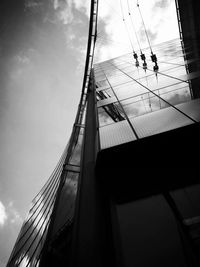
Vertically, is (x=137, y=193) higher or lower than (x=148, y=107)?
lower

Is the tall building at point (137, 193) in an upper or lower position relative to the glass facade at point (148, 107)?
lower

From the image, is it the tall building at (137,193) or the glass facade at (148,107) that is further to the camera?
the glass facade at (148,107)

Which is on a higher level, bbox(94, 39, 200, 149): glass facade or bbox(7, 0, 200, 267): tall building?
bbox(94, 39, 200, 149): glass facade

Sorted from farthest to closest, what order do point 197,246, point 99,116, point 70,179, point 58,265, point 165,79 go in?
point 165,79 → point 99,116 → point 70,179 → point 58,265 → point 197,246

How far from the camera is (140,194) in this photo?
166 inches

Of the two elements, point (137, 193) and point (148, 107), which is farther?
point (148, 107)

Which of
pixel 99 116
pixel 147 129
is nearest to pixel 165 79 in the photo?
pixel 99 116

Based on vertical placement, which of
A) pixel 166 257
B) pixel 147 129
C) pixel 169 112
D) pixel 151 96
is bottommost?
pixel 166 257

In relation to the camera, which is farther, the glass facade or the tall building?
the glass facade

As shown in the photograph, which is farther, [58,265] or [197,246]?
[58,265]

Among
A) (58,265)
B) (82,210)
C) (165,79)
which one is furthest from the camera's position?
(165,79)

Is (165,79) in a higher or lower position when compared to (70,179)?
higher

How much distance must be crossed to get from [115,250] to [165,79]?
28.1 feet

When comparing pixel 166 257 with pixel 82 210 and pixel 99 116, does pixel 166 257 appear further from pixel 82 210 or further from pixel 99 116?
pixel 99 116
